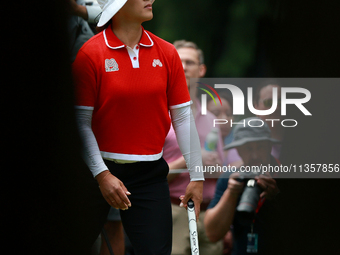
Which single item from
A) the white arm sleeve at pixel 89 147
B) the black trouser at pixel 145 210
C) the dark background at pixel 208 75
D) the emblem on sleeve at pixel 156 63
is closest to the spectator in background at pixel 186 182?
the dark background at pixel 208 75

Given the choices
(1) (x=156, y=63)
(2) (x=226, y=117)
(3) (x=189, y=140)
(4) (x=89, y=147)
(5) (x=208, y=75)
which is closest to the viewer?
(4) (x=89, y=147)

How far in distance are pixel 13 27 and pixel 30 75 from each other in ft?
0.39

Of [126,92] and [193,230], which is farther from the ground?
Answer: [126,92]

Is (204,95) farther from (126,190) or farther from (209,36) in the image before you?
(209,36)

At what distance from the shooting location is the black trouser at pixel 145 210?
1.80 meters

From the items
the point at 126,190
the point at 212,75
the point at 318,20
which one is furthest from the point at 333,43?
the point at 212,75

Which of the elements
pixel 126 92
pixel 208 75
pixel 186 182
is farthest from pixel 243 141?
pixel 208 75

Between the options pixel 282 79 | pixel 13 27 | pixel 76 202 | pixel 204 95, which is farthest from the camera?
pixel 204 95

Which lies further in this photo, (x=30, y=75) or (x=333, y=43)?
(x=333, y=43)

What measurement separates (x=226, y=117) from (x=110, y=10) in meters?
1.00

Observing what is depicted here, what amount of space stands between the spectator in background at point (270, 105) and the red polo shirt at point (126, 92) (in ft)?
1.78

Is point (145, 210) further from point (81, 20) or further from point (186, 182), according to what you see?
point (81, 20)

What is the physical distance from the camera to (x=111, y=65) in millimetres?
1736

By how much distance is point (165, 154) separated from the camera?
8.30 ft
